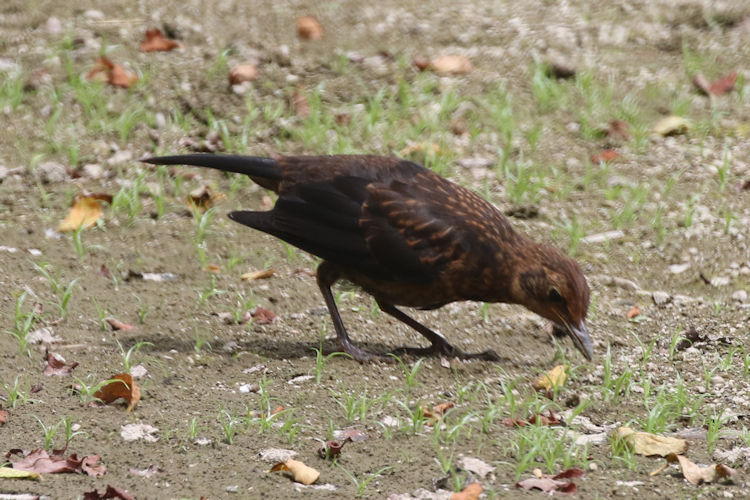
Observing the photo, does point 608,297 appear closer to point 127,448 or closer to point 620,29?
point 127,448

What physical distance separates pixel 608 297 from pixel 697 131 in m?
2.31

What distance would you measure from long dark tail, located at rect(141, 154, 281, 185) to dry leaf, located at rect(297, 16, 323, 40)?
352 cm

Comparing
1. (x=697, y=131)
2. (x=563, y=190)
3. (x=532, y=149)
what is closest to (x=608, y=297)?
(x=563, y=190)

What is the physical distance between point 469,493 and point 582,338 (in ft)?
4.24

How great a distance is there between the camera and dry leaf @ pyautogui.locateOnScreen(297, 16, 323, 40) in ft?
28.4

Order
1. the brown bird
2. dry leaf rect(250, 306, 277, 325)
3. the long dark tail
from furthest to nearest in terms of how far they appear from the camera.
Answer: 1. dry leaf rect(250, 306, 277, 325)
2. the long dark tail
3. the brown bird

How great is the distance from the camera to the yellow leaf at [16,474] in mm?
3824

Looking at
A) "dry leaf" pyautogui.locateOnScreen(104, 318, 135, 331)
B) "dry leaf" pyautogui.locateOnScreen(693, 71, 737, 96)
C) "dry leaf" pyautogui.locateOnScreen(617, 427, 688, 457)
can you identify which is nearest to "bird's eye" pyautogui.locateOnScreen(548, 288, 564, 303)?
"dry leaf" pyautogui.locateOnScreen(617, 427, 688, 457)

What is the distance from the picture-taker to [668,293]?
5.97 m

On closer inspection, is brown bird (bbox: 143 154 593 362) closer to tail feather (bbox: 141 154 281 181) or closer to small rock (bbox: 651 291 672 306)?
tail feather (bbox: 141 154 281 181)

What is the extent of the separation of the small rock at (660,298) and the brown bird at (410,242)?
111cm

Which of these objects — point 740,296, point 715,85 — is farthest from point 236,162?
point 715,85

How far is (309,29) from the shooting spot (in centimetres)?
867

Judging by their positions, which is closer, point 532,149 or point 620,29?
point 532,149
